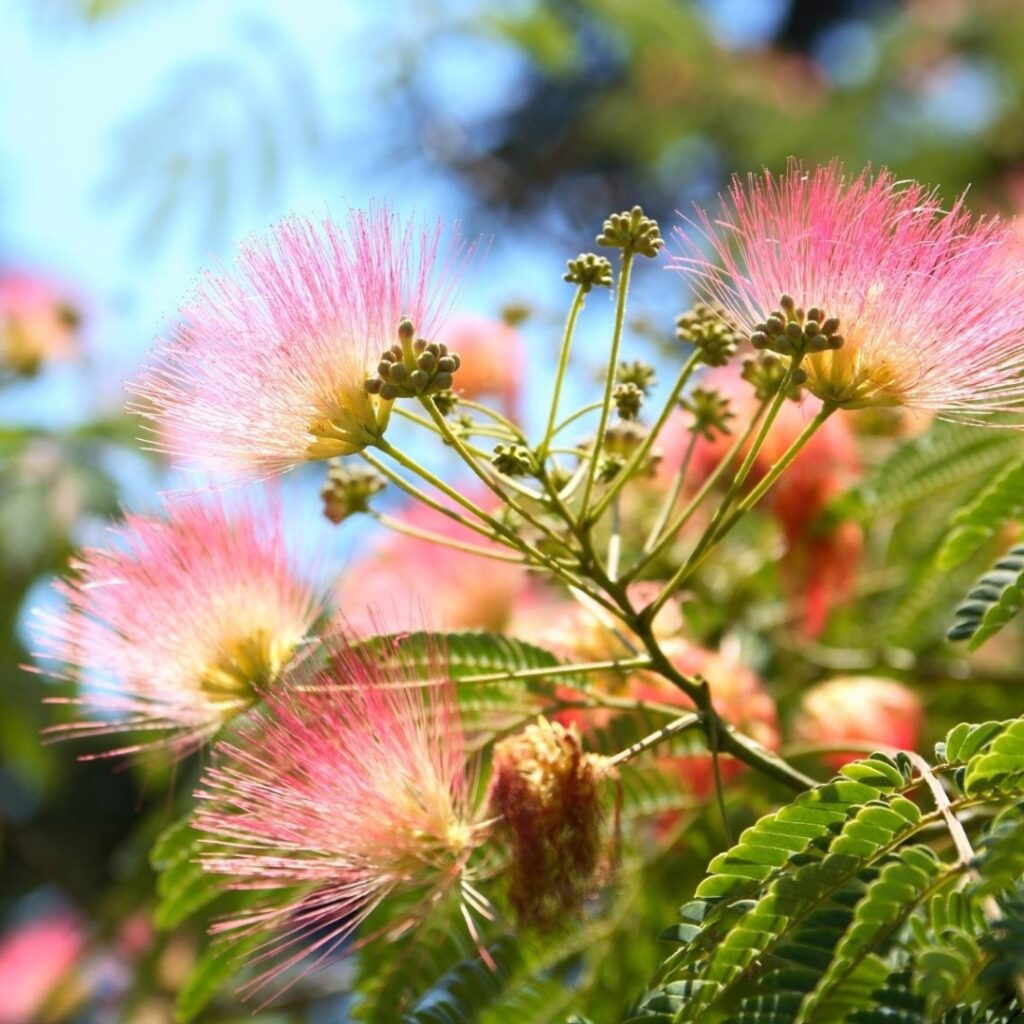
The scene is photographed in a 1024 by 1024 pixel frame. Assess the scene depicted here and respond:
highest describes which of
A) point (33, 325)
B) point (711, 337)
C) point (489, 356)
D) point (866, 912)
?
point (33, 325)

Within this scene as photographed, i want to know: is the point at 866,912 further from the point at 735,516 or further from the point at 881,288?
the point at 881,288

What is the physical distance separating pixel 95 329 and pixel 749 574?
296 centimetres

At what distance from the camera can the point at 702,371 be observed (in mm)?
2600

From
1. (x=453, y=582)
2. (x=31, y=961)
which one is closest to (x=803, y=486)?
(x=453, y=582)

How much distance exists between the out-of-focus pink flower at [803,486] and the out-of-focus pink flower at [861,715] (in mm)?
267

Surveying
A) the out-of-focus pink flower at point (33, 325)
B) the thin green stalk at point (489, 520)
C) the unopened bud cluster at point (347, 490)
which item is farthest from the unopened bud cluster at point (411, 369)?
the out-of-focus pink flower at point (33, 325)

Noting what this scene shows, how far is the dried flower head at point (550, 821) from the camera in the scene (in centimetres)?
148

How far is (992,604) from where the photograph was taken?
1515 millimetres

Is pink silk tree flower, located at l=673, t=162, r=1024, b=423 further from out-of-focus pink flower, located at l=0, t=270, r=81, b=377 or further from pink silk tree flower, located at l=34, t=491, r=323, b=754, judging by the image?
out-of-focus pink flower, located at l=0, t=270, r=81, b=377

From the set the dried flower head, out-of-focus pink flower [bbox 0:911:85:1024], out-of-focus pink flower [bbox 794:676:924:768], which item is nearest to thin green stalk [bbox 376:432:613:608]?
the dried flower head

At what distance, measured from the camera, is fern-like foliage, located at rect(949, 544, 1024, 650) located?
1.50 meters

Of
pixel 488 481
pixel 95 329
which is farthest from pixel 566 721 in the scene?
pixel 95 329

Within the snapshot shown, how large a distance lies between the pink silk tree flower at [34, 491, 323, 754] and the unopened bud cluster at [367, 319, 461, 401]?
15.2 inches

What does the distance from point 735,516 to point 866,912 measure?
0.42 m
